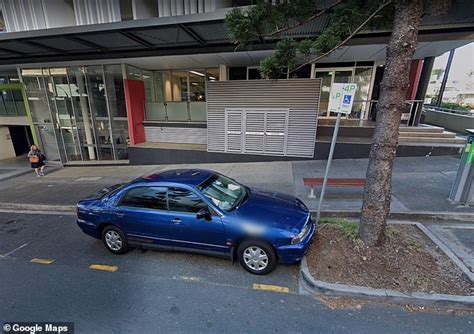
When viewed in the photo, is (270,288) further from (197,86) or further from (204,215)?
(197,86)

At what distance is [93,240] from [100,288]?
176cm

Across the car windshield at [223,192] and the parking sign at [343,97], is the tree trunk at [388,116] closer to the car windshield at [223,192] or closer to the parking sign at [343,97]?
the parking sign at [343,97]

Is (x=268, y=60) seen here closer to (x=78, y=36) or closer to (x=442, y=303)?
(x=442, y=303)

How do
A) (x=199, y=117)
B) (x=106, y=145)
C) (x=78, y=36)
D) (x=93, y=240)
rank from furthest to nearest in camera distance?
(x=106, y=145), (x=199, y=117), (x=78, y=36), (x=93, y=240)

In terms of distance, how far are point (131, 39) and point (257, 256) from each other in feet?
27.0

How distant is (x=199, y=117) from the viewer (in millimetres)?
11320

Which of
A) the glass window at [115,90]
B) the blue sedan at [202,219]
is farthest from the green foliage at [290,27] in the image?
the glass window at [115,90]

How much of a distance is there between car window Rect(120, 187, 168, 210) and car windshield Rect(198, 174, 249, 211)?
0.69 m

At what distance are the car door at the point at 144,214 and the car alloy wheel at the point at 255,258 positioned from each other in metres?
1.35

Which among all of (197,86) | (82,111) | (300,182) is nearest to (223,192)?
(300,182)

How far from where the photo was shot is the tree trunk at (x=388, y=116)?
10.4 ft

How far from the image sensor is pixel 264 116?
918 centimetres

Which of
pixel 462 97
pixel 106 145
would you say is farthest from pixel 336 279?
pixel 462 97

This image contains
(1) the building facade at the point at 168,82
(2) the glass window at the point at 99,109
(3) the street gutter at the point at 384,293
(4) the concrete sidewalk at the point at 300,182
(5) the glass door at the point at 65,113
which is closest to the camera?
(3) the street gutter at the point at 384,293
